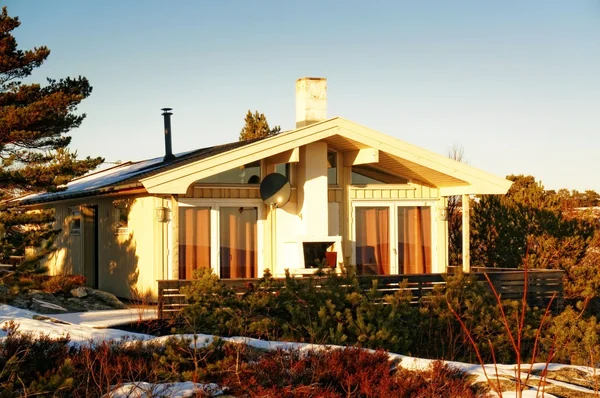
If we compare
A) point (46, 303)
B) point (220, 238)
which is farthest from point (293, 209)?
point (46, 303)

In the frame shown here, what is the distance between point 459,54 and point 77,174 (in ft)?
30.6

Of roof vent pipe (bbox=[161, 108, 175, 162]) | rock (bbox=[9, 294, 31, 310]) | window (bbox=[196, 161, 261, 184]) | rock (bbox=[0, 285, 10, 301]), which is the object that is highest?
roof vent pipe (bbox=[161, 108, 175, 162])

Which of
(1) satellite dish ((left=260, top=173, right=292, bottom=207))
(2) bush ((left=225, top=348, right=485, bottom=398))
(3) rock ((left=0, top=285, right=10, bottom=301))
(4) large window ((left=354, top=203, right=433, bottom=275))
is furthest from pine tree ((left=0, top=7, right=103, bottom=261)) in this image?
(2) bush ((left=225, top=348, right=485, bottom=398))

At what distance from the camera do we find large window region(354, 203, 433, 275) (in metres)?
20.2

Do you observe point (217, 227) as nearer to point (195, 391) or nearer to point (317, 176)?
point (317, 176)

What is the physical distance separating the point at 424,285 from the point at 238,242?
13.6 feet

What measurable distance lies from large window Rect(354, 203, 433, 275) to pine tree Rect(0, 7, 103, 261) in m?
6.22

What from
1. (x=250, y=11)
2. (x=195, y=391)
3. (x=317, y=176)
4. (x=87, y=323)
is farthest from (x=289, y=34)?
(x=195, y=391)

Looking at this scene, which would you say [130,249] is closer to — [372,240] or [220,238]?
[220,238]

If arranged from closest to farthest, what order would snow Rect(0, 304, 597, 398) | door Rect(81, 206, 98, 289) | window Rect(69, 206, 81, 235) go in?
snow Rect(0, 304, 597, 398) → door Rect(81, 206, 98, 289) → window Rect(69, 206, 81, 235)

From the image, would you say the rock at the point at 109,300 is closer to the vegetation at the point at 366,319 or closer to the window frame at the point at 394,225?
the vegetation at the point at 366,319

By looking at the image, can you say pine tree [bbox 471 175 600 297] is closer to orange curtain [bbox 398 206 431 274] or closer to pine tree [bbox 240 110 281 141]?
orange curtain [bbox 398 206 431 274]

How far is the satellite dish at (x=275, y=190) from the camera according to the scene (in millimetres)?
18719

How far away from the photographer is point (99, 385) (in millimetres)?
7961
